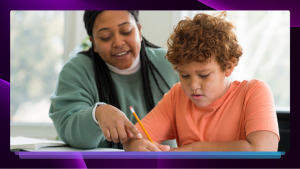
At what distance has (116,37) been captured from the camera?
1058mm

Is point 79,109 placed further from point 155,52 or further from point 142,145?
point 155,52

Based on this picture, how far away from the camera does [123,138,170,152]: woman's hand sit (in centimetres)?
70

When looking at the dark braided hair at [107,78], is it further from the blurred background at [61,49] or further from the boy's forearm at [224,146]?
the blurred background at [61,49]

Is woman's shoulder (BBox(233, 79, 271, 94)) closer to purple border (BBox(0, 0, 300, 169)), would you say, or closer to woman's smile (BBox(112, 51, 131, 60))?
purple border (BBox(0, 0, 300, 169))

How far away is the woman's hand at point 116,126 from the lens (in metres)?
0.73

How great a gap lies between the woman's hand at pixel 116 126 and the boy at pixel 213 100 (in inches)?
1.3

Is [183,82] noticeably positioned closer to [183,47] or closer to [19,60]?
[183,47]

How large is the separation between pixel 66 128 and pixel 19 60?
70.1 inches

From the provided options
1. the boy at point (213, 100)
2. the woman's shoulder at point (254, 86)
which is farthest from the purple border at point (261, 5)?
the woman's shoulder at point (254, 86)

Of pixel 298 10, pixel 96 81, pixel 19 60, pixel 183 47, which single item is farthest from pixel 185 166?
pixel 19 60

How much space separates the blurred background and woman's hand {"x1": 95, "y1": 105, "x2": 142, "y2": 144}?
5.00ft

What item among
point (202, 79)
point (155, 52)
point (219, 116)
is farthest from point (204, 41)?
point (155, 52)

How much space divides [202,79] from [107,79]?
1.72ft

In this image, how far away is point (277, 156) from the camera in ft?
1.35
